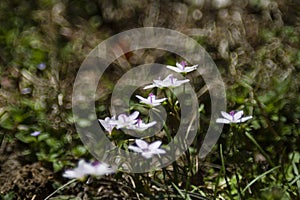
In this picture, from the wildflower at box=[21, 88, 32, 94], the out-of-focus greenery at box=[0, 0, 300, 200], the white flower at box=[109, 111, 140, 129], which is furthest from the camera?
the wildflower at box=[21, 88, 32, 94]

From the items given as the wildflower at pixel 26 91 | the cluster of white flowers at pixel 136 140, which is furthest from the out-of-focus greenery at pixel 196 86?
the cluster of white flowers at pixel 136 140

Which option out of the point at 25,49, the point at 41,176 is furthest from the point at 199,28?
the point at 41,176

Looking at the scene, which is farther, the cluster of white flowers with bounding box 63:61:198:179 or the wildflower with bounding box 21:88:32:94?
the wildflower with bounding box 21:88:32:94

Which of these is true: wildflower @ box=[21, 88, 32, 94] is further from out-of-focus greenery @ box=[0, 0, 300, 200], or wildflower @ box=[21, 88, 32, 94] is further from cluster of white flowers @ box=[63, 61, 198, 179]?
cluster of white flowers @ box=[63, 61, 198, 179]

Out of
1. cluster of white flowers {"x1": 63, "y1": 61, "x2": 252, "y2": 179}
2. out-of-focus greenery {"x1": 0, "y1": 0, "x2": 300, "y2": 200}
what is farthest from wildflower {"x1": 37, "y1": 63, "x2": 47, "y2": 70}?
cluster of white flowers {"x1": 63, "y1": 61, "x2": 252, "y2": 179}

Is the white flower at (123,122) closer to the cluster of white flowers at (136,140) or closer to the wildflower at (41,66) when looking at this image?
the cluster of white flowers at (136,140)

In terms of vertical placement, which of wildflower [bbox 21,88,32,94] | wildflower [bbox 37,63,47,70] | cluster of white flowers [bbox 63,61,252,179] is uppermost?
cluster of white flowers [bbox 63,61,252,179]

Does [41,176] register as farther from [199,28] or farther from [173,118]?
[199,28]

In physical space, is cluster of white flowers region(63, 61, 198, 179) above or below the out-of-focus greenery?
above
